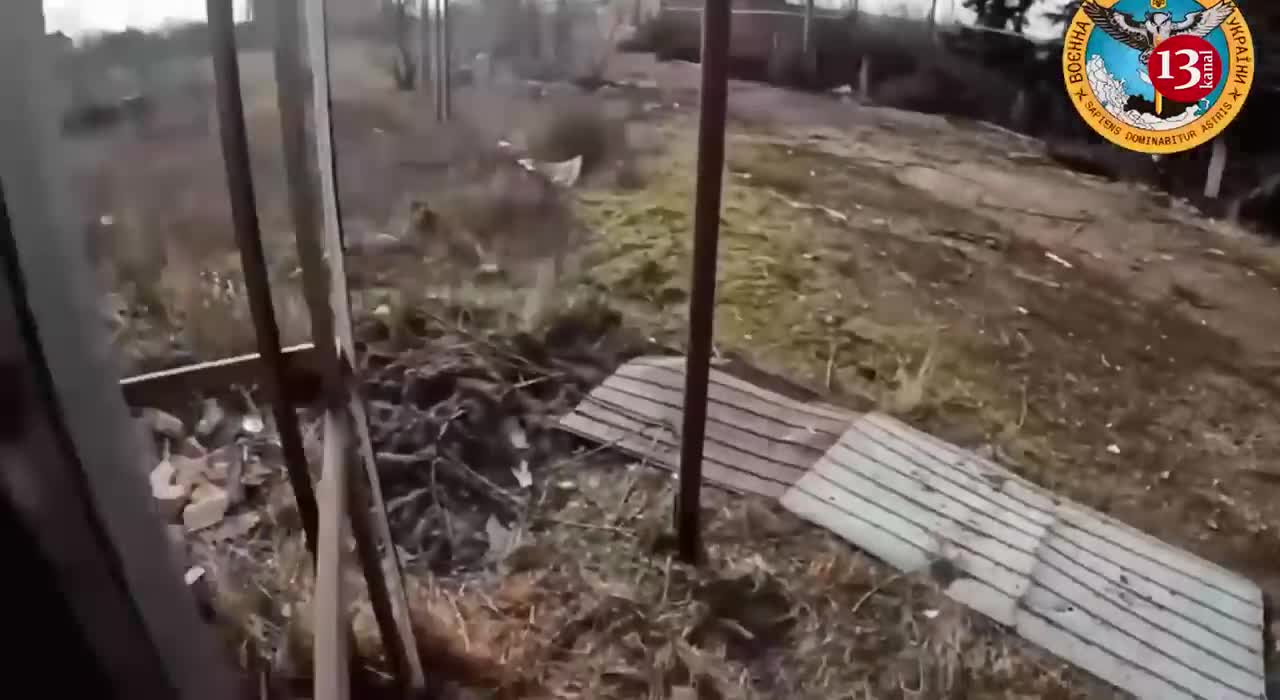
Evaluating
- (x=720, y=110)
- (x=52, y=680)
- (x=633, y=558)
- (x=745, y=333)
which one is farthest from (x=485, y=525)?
(x=52, y=680)

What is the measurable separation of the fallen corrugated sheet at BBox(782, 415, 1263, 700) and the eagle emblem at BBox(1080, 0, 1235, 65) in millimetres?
307

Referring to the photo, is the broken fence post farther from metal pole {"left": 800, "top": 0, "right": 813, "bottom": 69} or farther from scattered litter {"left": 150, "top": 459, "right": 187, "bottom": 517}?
metal pole {"left": 800, "top": 0, "right": 813, "bottom": 69}

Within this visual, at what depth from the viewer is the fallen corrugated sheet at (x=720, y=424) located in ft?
2.52

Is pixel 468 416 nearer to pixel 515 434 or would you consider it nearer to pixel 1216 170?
pixel 515 434

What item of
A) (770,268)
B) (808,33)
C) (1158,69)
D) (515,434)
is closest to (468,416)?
(515,434)

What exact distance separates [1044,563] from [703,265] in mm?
326

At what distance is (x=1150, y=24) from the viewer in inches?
24.9

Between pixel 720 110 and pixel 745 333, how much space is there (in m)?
0.20

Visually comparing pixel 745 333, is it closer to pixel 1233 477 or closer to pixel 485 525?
pixel 485 525

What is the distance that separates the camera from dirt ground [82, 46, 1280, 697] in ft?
2.24

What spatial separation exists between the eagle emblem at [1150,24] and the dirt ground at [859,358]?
9 centimetres

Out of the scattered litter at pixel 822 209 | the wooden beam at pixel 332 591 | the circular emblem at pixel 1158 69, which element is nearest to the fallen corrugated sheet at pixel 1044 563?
the scattered litter at pixel 822 209

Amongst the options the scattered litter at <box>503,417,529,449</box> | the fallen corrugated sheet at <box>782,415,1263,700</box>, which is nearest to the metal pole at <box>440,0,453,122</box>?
the scattered litter at <box>503,417,529,449</box>

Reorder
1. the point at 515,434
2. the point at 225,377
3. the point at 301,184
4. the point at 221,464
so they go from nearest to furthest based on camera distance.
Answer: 1. the point at 301,184
2. the point at 225,377
3. the point at 221,464
4. the point at 515,434
